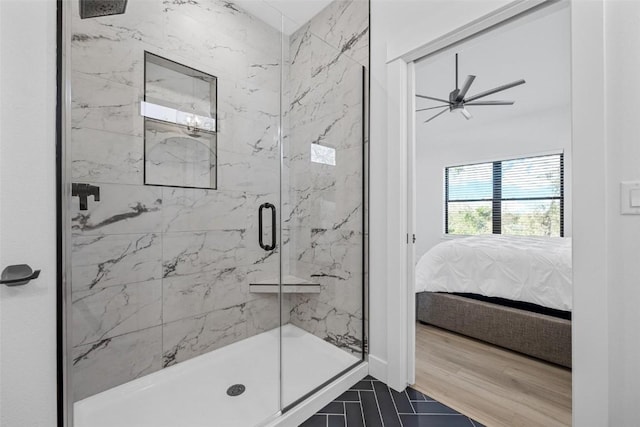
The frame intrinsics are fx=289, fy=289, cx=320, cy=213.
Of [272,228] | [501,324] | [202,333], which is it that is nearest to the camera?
[202,333]

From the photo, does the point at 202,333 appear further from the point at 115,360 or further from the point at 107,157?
the point at 107,157

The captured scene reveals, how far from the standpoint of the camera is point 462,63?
3.09 m

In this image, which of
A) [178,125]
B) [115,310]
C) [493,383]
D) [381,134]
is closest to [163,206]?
[178,125]

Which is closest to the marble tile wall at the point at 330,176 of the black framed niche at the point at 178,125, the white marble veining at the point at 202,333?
the white marble veining at the point at 202,333

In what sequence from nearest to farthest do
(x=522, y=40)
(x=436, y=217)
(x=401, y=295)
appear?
1. (x=401, y=295)
2. (x=522, y=40)
3. (x=436, y=217)

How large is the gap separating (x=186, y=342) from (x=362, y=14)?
2637 mm

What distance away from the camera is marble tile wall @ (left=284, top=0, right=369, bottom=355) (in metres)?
2.07

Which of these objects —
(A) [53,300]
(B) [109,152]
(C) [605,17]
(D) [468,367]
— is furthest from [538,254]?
(B) [109,152]

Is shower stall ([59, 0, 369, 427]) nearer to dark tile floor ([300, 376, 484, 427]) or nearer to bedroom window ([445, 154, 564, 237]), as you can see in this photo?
dark tile floor ([300, 376, 484, 427])

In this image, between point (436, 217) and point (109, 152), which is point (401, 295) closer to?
point (109, 152)

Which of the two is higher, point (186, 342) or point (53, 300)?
point (53, 300)

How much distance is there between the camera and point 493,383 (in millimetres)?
1857

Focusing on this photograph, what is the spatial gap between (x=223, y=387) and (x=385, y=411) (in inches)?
39.4

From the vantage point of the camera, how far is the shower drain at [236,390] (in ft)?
5.77
